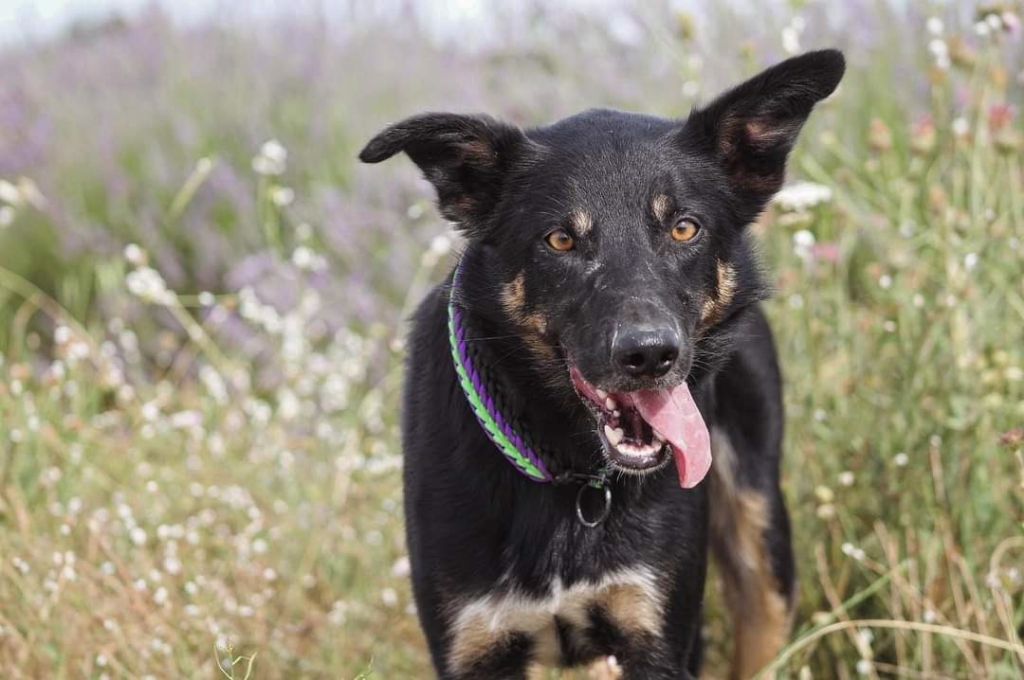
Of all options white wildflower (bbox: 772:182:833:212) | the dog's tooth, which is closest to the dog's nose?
the dog's tooth

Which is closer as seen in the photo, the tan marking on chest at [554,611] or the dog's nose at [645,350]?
the dog's nose at [645,350]

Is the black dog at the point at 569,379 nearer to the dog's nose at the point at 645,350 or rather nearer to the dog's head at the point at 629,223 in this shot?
the dog's head at the point at 629,223

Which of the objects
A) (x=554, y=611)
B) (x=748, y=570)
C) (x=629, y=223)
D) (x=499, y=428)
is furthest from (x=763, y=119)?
(x=748, y=570)

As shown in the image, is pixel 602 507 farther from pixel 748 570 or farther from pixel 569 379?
pixel 748 570

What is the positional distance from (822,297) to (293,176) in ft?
14.3

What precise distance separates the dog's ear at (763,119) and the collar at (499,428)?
2.40ft

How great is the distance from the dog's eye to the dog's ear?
441 millimetres

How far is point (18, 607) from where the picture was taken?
12.6 feet

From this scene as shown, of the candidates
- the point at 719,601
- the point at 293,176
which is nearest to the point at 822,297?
the point at 719,601

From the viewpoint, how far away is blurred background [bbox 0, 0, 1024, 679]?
4.05 m

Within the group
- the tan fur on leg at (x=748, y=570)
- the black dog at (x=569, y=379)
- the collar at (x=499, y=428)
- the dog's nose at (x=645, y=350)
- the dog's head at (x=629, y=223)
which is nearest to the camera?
the dog's nose at (x=645, y=350)

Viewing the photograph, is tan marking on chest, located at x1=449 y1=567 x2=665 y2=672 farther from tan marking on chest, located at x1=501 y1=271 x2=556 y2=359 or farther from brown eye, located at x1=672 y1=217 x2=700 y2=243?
brown eye, located at x1=672 y1=217 x2=700 y2=243

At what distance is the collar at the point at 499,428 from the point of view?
3275 millimetres

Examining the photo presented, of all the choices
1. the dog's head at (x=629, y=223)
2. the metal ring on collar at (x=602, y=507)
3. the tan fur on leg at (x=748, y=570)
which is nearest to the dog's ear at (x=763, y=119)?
the dog's head at (x=629, y=223)
